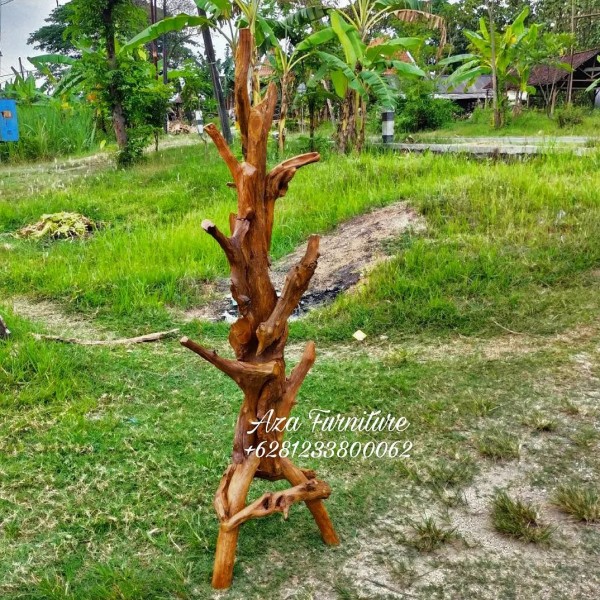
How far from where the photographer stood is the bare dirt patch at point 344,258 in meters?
5.41

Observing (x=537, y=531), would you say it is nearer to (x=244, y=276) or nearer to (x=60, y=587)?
(x=244, y=276)

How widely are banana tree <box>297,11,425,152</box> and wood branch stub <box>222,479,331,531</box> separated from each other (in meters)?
7.77

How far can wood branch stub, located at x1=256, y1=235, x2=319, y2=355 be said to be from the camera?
2.17 meters

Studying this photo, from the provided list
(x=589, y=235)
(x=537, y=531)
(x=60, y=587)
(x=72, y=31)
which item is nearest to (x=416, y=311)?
(x=589, y=235)

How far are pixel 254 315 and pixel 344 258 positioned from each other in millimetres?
3833

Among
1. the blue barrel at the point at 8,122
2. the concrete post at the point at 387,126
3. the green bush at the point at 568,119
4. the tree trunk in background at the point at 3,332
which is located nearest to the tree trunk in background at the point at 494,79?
the green bush at the point at 568,119

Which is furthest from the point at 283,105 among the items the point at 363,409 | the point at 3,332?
the point at 363,409

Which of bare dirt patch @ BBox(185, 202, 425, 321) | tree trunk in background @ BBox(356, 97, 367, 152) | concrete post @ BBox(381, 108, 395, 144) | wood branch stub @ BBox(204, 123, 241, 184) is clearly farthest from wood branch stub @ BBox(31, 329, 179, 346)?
concrete post @ BBox(381, 108, 395, 144)

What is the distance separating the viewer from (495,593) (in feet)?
7.22

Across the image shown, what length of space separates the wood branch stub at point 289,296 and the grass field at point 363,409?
84 centimetres

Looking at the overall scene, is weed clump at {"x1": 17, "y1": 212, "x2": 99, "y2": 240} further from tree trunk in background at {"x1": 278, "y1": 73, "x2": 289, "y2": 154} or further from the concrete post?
the concrete post

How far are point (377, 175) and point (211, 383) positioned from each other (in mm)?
4533

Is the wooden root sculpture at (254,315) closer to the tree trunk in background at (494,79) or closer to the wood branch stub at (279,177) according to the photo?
the wood branch stub at (279,177)

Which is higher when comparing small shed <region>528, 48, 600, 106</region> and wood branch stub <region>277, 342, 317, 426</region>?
small shed <region>528, 48, 600, 106</region>
